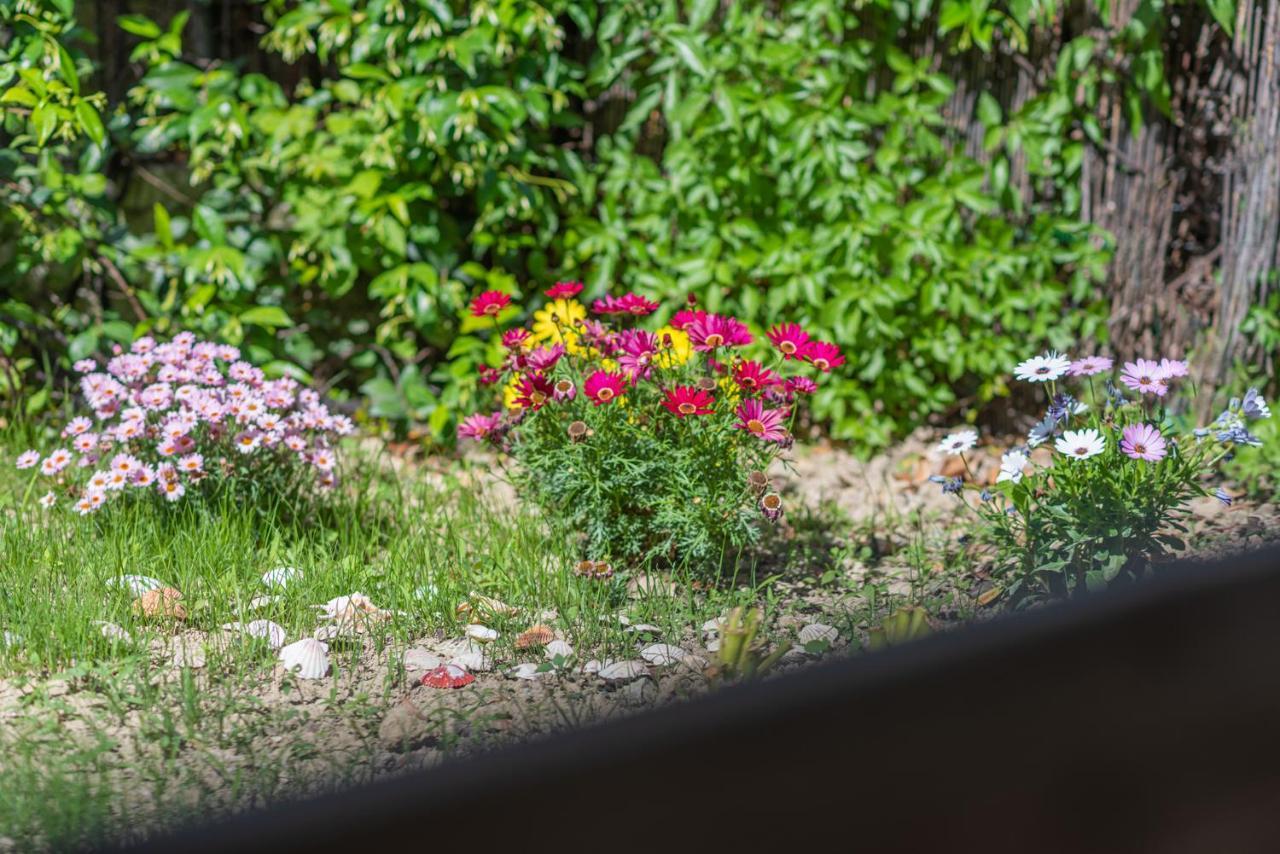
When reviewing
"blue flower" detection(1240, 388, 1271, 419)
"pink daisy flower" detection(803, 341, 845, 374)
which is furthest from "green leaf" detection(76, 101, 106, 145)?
"blue flower" detection(1240, 388, 1271, 419)

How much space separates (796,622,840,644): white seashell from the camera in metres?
2.39

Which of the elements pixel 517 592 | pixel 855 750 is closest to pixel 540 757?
pixel 855 750

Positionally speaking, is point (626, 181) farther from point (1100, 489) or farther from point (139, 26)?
point (1100, 489)

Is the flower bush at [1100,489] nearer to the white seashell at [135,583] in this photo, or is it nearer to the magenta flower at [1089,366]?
the magenta flower at [1089,366]

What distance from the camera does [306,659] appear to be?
221cm

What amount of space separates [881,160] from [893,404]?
2.61ft

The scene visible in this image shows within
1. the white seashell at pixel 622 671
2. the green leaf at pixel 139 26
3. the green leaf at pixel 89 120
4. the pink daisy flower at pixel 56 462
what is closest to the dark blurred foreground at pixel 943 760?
the white seashell at pixel 622 671

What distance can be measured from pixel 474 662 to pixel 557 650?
159 millimetres

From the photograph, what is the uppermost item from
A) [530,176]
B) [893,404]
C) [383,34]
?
[383,34]

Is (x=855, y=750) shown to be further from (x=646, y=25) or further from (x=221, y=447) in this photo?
(x=646, y=25)

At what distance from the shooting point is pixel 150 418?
2.90 m

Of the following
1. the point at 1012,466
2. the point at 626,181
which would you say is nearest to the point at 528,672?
the point at 1012,466

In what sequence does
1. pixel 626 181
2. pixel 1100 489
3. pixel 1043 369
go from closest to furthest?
pixel 1100 489
pixel 1043 369
pixel 626 181

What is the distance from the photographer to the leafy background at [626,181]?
3.66m
